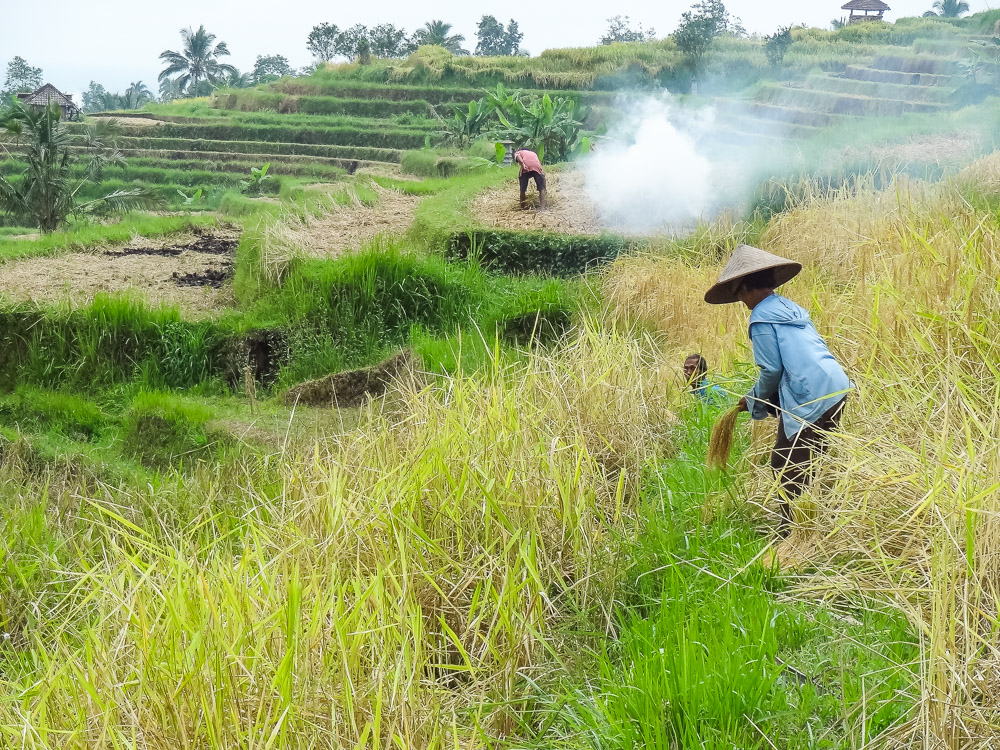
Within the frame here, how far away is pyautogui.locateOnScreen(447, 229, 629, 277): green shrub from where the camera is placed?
8602 mm

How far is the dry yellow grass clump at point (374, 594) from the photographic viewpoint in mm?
2480

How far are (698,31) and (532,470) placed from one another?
28.0 metres

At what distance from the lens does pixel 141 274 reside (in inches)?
388

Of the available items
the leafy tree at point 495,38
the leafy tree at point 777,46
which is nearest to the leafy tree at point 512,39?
the leafy tree at point 495,38

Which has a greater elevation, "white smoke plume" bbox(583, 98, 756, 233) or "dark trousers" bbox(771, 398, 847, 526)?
"white smoke plume" bbox(583, 98, 756, 233)

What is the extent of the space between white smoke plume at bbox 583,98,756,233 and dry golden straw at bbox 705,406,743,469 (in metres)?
4.85

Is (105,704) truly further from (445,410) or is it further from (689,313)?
(689,313)

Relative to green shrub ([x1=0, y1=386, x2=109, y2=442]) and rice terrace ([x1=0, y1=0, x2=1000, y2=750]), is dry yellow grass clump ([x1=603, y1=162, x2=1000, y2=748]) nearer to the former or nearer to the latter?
rice terrace ([x1=0, y1=0, x2=1000, y2=750])

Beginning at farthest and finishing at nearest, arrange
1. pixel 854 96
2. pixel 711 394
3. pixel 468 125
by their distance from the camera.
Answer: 1. pixel 468 125
2. pixel 854 96
3. pixel 711 394

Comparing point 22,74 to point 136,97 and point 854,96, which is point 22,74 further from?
point 854,96

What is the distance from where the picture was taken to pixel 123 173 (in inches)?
1100

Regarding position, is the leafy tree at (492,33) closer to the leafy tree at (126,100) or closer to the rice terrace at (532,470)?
the leafy tree at (126,100)

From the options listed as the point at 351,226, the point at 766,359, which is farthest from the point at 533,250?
the point at 766,359

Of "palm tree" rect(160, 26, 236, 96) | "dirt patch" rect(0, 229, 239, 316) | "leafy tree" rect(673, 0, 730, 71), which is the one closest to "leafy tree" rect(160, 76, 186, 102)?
"palm tree" rect(160, 26, 236, 96)
